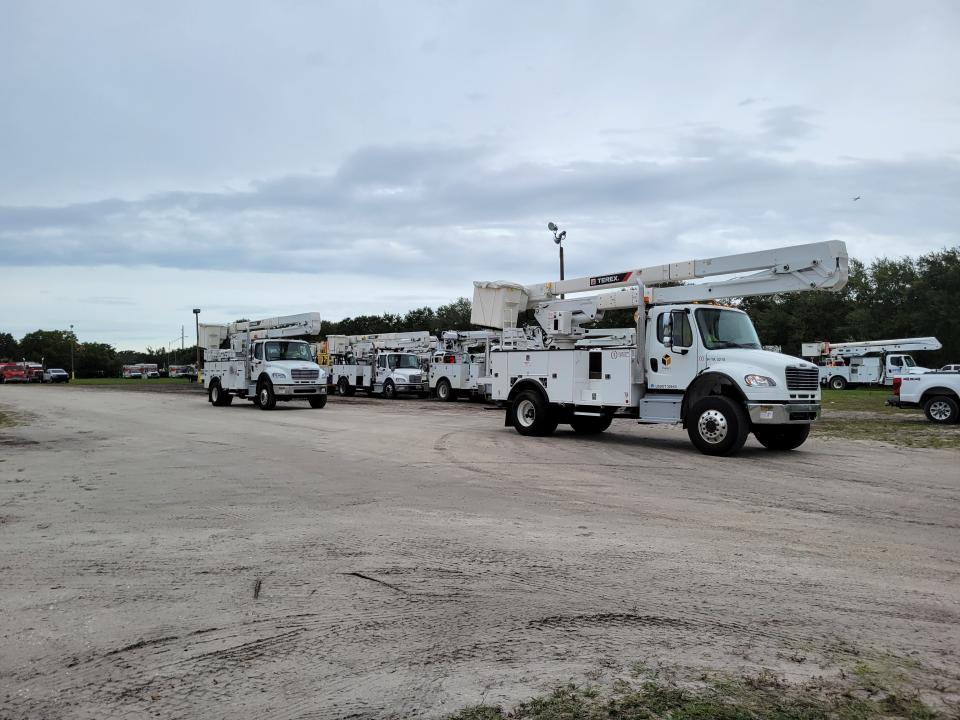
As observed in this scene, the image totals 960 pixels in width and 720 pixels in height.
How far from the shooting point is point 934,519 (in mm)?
7297

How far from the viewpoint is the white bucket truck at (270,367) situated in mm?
25109

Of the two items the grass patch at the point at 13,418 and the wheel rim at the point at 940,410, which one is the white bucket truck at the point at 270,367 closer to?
the grass patch at the point at 13,418

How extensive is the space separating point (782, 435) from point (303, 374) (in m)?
16.3

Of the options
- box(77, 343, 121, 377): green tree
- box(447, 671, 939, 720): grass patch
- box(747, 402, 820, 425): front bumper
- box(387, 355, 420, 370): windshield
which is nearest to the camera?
box(447, 671, 939, 720): grass patch

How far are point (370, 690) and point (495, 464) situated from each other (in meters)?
7.93

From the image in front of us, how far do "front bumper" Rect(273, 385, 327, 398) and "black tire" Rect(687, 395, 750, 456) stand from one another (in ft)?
50.6

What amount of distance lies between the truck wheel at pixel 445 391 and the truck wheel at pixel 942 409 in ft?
60.5

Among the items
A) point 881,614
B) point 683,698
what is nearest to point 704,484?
point 881,614

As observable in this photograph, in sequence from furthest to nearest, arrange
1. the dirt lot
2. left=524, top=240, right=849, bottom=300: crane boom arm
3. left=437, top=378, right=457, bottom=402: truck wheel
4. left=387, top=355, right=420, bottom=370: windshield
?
left=387, top=355, right=420, bottom=370: windshield → left=437, top=378, right=457, bottom=402: truck wheel → left=524, top=240, right=849, bottom=300: crane boom arm → the dirt lot

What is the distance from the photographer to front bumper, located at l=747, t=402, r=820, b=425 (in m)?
12.3

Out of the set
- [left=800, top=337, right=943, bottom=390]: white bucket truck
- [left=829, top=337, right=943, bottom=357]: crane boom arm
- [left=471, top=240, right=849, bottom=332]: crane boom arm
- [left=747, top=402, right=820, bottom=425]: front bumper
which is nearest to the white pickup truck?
[left=471, top=240, right=849, bottom=332]: crane boom arm

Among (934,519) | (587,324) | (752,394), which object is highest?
(587,324)

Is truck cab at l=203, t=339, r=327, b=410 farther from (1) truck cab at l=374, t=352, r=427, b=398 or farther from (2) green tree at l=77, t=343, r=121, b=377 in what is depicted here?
(2) green tree at l=77, t=343, r=121, b=377

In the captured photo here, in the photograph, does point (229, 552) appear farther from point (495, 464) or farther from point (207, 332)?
point (207, 332)
